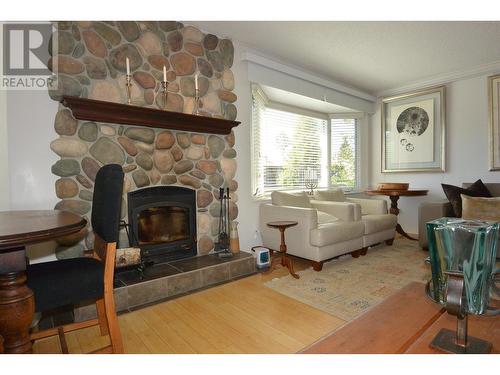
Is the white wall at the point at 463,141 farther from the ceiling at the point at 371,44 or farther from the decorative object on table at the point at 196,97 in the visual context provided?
the decorative object on table at the point at 196,97

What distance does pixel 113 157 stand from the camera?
93.5 inches

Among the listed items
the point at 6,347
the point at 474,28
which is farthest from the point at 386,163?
the point at 6,347

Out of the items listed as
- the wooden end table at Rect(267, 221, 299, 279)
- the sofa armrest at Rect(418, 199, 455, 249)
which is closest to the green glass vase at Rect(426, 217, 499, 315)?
the wooden end table at Rect(267, 221, 299, 279)

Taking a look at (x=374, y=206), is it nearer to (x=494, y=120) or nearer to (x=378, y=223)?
(x=378, y=223)

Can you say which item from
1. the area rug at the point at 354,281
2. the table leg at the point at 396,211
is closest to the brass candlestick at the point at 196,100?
the area rug at the point at 354,281

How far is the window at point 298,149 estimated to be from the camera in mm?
Answer: 3726

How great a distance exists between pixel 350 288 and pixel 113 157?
7.57ft

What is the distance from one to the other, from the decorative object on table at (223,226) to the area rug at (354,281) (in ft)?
2.08

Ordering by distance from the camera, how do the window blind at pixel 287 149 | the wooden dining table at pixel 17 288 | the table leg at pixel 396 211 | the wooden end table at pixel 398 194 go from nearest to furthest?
the wooden dining table at pixel 17 288 → the window blind at pixel 287 149 → the wooden end table at pixel 398 194 → the table leg at pixel 396 211

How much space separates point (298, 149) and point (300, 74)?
3.64 feet

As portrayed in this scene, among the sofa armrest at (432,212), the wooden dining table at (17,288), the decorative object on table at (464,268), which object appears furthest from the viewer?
the sofa armrest at (432,212)

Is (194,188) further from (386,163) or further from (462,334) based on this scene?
(386,163)

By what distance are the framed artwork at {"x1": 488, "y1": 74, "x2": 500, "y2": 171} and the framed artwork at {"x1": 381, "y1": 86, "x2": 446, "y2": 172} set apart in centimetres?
54
